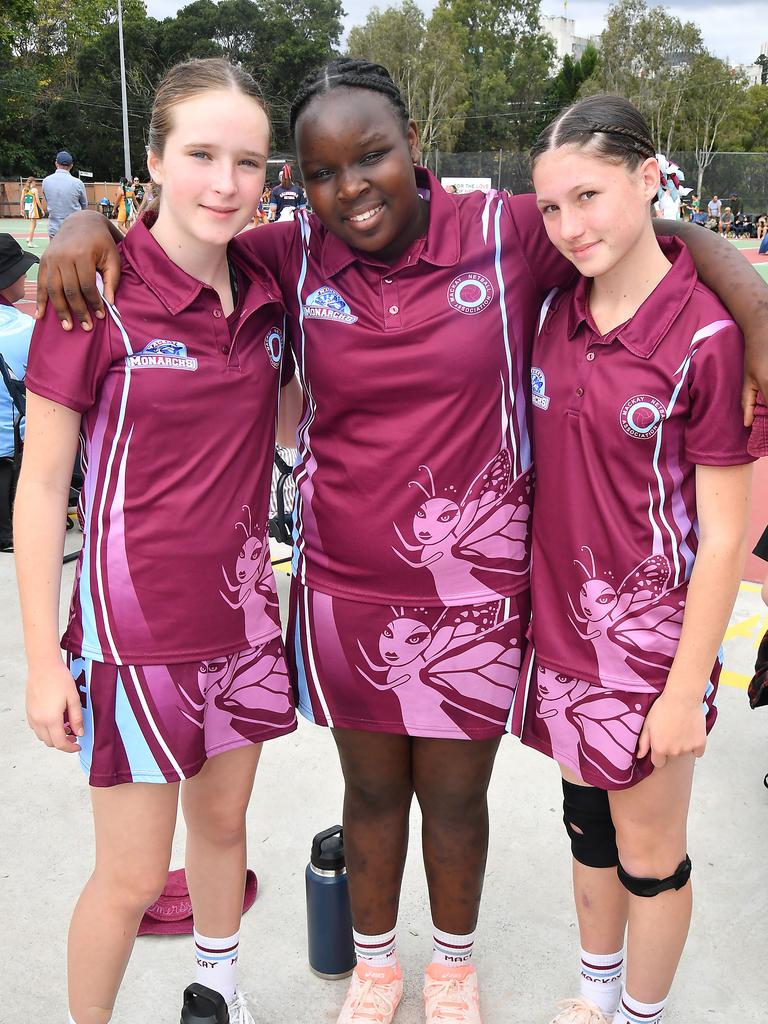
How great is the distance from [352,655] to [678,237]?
1.11 m

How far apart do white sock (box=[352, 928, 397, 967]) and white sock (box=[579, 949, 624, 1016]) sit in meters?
0.46

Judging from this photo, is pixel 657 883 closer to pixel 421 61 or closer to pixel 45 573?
pixel 45 573

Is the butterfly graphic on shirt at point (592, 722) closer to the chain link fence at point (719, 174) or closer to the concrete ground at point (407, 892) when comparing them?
the concrete ground at point (407, 892)

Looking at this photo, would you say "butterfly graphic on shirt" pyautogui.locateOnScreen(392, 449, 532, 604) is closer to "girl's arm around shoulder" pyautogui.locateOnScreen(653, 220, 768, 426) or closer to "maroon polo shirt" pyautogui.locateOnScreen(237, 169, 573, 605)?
"maroon polo shirt" pyautogui.locateOnScreen(237, 169, 573, 605)

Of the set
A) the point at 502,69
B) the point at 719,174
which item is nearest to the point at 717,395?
the point at 719,174

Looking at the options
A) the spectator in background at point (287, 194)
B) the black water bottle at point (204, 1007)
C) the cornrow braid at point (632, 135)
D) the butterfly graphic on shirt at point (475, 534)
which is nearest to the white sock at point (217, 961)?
the black water bottle at point (204, 1007)

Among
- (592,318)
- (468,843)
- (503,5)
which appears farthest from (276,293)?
(503,5)

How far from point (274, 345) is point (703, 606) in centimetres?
101

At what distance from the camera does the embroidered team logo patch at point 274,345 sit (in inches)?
79.8

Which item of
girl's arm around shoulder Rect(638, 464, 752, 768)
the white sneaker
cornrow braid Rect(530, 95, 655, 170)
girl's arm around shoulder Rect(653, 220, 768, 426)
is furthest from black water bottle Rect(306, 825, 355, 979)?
cornrow braid Rect(530, 95, 655, 170)

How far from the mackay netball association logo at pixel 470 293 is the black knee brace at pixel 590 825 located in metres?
1.05

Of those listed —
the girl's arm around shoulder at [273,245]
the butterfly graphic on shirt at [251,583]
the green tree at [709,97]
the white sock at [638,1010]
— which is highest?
the green tree at [709,97]

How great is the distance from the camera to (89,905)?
2018 millimetres

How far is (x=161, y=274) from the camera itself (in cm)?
189
